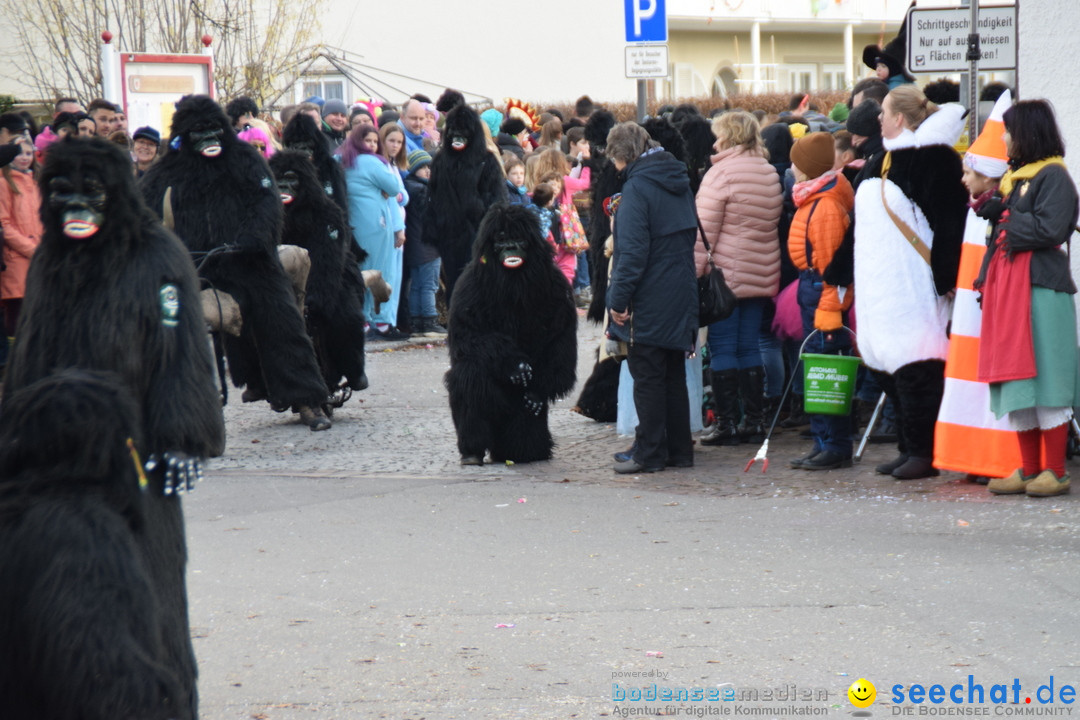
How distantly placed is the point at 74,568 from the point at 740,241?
267 inches

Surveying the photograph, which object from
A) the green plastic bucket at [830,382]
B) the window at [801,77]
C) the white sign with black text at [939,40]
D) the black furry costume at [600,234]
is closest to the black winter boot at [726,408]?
the black furry costume at [600,234]

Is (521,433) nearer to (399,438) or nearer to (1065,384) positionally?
(399,438)

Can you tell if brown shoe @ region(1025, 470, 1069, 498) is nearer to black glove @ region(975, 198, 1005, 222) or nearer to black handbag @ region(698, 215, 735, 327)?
black glove @ region(975, 198, 1005, 222)

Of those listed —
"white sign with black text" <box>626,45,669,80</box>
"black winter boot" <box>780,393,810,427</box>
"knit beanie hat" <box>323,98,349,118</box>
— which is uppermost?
"white sign with black text" <box>626,45,669,80</box>

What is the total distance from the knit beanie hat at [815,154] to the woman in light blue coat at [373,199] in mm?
5070

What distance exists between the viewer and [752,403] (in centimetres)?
993

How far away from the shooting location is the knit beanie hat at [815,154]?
9.34 metres

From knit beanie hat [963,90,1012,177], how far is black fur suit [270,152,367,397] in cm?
490

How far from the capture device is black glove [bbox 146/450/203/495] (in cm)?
447

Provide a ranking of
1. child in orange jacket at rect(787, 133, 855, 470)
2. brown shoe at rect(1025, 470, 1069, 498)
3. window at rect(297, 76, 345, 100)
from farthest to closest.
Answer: window at rect(297, 76, 345, 100) < child in orange jacket at rect(787, 133, 855, 470) < brown shoe at rect(1025, 470, 1069, 498)

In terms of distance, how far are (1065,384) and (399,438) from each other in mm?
4704

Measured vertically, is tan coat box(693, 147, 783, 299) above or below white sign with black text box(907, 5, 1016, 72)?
below

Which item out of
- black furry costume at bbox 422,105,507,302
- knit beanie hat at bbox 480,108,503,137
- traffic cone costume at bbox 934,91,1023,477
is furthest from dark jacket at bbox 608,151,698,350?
knit beanie hat at bbox 480,108,503,137

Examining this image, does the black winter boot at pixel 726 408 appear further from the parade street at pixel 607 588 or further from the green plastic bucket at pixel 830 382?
the green plastic bucket at pixel 830 382
